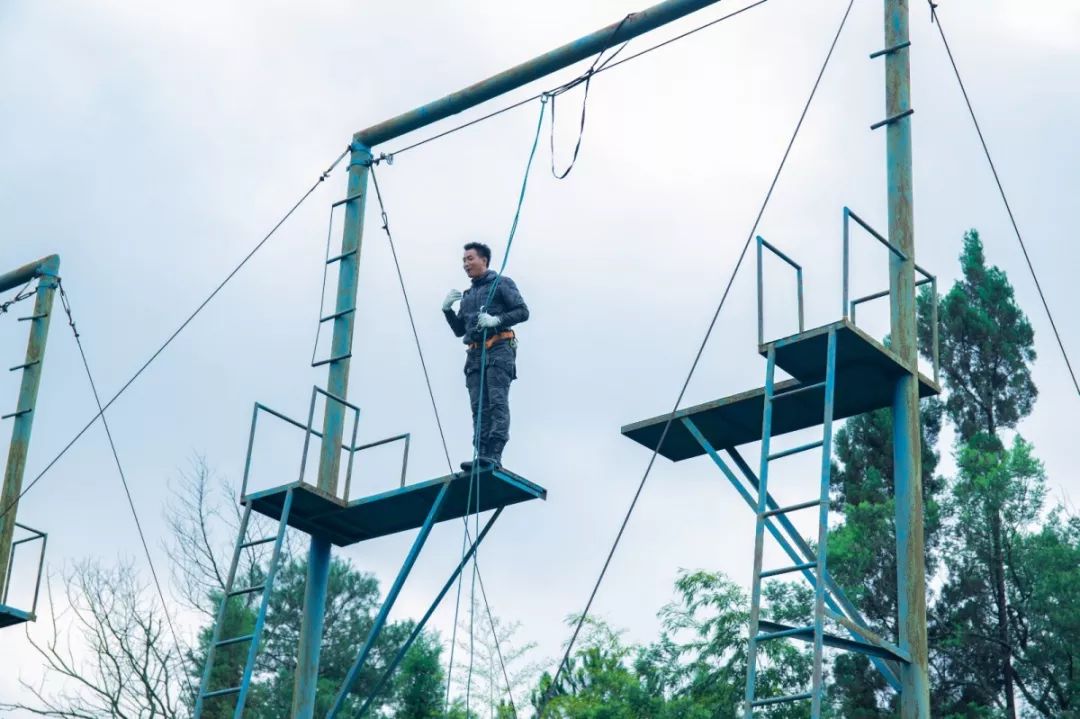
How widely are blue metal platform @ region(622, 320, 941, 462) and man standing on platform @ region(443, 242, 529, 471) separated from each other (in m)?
1.25

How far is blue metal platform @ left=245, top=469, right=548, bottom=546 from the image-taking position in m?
14.5

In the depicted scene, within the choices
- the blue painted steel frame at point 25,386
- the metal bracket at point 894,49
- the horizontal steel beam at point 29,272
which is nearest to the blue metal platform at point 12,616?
the blue painted steel frame at point 25,386

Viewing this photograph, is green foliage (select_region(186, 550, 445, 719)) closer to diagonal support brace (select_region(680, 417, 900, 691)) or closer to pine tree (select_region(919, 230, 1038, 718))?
pine tree (select_region(919, 230, 1038, 718))

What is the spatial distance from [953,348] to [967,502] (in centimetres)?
623

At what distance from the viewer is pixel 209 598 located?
120 feet

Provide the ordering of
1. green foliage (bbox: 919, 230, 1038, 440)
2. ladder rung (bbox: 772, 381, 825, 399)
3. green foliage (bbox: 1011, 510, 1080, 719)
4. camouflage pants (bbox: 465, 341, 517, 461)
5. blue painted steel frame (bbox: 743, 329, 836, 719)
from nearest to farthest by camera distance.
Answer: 1. blue painted steel frame (bbox: 743, 329, 836, 719)
2. ladder rung (bbox: 772, 381, 825, 399)
3. camouflage pants (bbox: 465, 341, 517, 461)
4. green foliage (bbox: 1011, 510, 1080, 719)
5. green foliage (bbox: 919, 230, 1038, 440)

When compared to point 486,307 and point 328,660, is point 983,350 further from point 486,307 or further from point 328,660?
point 486,307

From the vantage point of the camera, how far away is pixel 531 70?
16078 millimetres

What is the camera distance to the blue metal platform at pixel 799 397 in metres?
12.4

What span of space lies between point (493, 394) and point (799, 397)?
2910 mm

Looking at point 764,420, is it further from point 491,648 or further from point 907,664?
point 491,648

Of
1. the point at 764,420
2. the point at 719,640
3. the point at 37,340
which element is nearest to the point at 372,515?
the point at 764,420

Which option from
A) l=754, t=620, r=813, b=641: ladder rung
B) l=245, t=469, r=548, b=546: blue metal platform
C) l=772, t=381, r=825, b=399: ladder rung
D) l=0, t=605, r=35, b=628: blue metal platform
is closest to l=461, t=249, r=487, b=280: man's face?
Result: l=245, t=469, r=548, b=546: blue metal platform

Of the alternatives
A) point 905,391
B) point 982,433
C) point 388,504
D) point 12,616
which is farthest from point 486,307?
point 982,433
